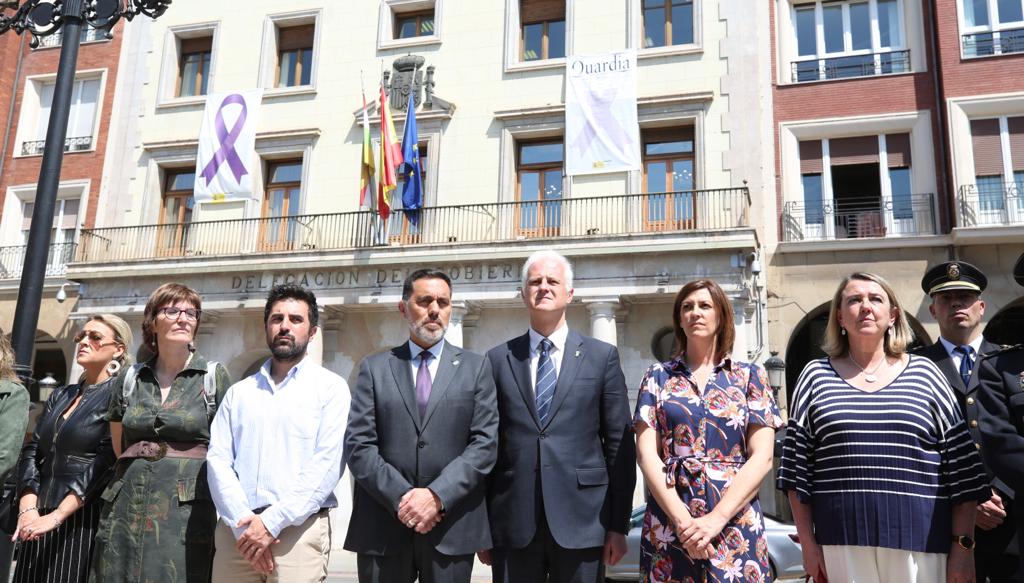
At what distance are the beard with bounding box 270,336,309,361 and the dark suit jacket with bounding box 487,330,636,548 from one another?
115 cm

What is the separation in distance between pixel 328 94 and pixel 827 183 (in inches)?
474

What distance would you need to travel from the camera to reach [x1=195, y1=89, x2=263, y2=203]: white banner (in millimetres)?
18344

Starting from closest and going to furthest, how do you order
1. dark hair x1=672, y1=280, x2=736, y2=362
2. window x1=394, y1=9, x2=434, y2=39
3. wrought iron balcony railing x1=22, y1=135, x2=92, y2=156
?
1. dark hair x1=672, y1=280, x2=736, y2=362
2. window x1=394, y1=9, x2=434, y2=39
3. wrought iron balcony railing x1=22, y1=135, x2=92, y2=156

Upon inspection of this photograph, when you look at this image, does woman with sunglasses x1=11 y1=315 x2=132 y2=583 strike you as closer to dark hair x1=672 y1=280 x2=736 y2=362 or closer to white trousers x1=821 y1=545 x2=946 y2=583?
dark hair x1=672 y1=280 x2=736 y2=362

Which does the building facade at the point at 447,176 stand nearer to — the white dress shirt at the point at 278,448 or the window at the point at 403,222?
the window at the point at 403,222

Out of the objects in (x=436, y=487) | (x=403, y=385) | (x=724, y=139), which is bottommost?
(x=436, y=487)

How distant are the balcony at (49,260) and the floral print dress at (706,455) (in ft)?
64.5

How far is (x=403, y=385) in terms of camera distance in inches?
161

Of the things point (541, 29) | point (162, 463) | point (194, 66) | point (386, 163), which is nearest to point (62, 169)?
point (194, 66)

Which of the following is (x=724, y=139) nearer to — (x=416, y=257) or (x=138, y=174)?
(x=416, y=257)

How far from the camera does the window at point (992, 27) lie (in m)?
15.0

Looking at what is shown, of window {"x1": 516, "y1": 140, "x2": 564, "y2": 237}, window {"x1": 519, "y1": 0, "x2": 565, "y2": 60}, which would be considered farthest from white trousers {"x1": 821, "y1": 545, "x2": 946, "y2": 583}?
window {"x1": 519, "y1": 0, "x2": 565, "y2": 60}

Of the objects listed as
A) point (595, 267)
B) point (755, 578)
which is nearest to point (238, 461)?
point (755, 578)

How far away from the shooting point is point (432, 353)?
14.0 ft
